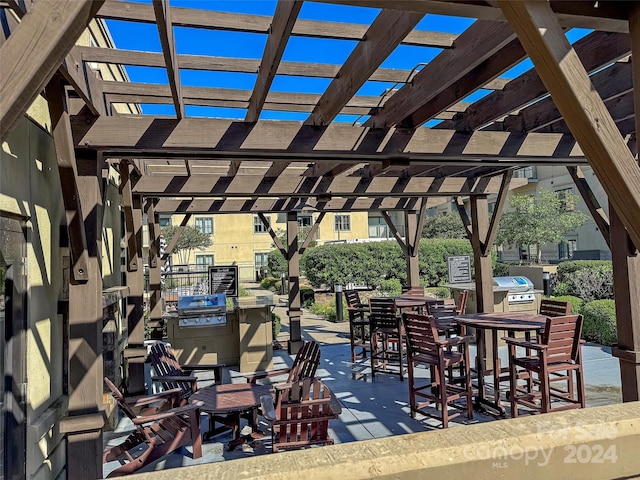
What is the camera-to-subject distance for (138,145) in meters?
3.24

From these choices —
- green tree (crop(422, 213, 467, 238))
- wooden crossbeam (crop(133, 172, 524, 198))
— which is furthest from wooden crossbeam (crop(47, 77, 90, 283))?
green tree (crop(422, 213, 467, 238))

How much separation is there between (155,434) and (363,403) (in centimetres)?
248

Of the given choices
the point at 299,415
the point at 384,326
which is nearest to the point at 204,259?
the point at 384,326

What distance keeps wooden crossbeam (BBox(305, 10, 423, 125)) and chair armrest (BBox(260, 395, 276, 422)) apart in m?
2.59

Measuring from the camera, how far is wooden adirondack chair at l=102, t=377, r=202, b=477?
3445mm

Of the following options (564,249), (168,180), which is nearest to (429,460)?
(168,180)

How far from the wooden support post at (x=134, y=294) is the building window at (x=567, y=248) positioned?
24603mm

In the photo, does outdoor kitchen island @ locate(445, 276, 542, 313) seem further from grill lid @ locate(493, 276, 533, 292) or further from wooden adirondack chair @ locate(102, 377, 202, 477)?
wooden adirondack chair @ locate(102, 377, 202, 477)

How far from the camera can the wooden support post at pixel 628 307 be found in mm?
3613

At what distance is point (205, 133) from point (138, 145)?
52 cm

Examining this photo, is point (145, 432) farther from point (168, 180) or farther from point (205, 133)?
point (168, 180)

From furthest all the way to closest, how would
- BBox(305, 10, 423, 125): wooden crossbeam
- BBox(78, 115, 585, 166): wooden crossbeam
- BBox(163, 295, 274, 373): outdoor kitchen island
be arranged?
BBox(163, 295, 274, 373): outdoor kitchen island
BBox(78, 115, 585, 166): wooden crossbeam
BBox(305, 10, 423, 125): wooden crossbeam

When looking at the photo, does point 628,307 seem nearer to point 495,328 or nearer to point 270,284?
point 495,328

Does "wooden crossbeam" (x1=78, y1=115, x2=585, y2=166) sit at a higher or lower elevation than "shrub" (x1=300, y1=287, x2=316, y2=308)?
higher
